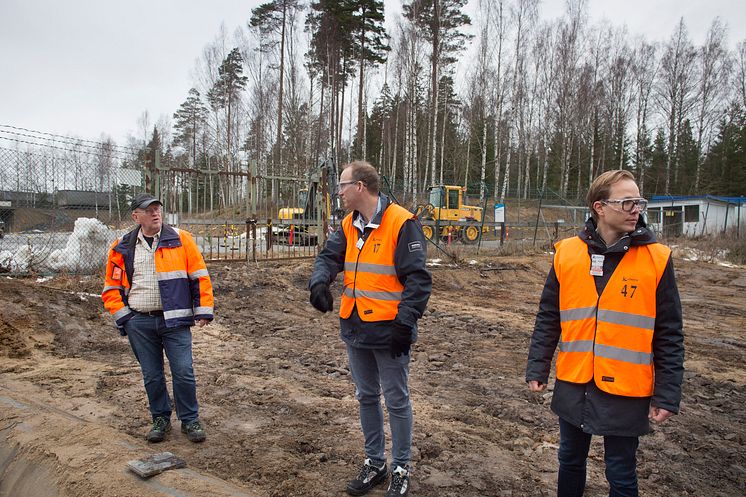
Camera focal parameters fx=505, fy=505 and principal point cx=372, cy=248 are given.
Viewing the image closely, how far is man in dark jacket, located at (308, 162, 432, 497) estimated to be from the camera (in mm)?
2715

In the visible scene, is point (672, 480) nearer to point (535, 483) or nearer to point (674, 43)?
point (535, 483)

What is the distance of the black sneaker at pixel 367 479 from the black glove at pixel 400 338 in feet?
2.46

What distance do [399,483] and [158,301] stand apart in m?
2.07

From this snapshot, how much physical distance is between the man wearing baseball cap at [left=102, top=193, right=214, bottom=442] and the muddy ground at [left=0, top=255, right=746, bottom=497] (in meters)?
0.30

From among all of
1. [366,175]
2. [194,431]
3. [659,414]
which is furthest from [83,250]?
[659,414]

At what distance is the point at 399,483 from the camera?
2789mm

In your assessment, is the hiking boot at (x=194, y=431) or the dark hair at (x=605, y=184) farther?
the hiking boot at (x=194, y=431)

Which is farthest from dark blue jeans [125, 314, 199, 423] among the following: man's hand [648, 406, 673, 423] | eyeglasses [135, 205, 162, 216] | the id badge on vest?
man's hand [648, 406, 673, 423]

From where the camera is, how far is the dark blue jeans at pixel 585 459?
221 cm

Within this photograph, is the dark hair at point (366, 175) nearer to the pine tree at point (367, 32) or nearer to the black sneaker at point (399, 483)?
the black sneaker at point (399, 483)

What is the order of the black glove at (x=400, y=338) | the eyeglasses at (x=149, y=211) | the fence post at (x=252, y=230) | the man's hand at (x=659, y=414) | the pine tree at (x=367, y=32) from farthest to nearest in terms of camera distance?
the pine tree at (x=367, y=32)
the fence post at (x=252, y=230)
the eyeglasses at (x=149, y=211)
the black glove at (x=400, y=338)
the man's hand at (x=659, y=414)

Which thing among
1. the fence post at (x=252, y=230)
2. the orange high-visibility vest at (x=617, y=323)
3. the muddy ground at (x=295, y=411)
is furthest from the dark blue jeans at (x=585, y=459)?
the fence post at (x=252, y=230)

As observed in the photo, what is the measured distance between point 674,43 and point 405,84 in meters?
18.1

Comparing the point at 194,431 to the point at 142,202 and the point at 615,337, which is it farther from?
the point at 615,337
